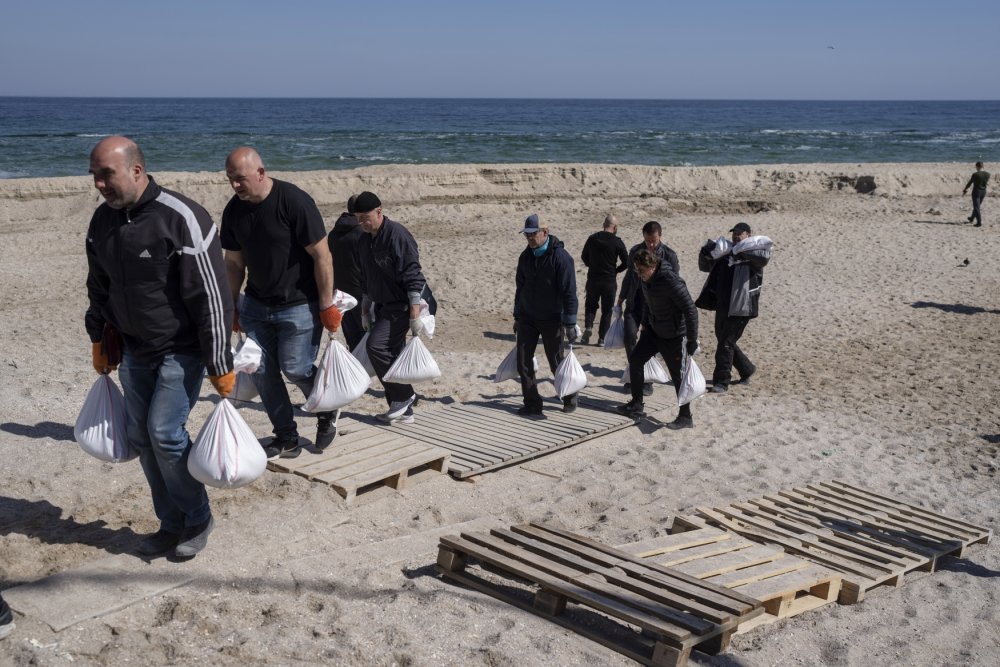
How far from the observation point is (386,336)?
7.35 metres

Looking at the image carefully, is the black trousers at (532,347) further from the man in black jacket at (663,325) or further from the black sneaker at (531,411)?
the man in black jacket at (663,325)

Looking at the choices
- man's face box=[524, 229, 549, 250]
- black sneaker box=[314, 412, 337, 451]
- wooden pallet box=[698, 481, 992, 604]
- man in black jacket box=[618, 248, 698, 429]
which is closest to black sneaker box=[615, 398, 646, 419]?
man in black jacket box=[618, 248, 698, 429]

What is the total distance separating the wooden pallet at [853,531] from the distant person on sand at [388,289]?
2.63 meters

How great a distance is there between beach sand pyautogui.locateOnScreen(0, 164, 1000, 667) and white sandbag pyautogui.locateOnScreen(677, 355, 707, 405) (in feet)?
1.27

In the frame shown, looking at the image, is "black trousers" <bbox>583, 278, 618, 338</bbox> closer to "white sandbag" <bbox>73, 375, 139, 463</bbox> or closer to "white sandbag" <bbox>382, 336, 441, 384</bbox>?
"white sandbag" <bbox>382, 336, 441, 384</bbox>

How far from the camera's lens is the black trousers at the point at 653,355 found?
8.08 meters

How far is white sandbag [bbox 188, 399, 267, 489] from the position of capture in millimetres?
4531

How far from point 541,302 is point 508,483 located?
181cm

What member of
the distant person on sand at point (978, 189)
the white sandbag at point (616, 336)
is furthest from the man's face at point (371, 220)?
the distant person on sand at point (978, 189)

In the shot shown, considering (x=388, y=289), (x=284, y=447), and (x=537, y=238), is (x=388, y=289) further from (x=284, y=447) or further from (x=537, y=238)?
(x=284, y=447)

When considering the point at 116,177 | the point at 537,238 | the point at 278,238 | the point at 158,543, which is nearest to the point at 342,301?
the point at 278,238

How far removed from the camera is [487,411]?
8.39 meters

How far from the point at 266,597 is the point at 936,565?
409 centimetres

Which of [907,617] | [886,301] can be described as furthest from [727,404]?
[886,301]
